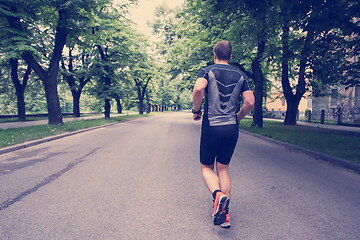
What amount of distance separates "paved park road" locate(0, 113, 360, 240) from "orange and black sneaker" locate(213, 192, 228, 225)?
0.53ft

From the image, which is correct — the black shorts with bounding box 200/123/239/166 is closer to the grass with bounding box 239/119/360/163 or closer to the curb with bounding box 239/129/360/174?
the curb with bounding box 239/129/360/174

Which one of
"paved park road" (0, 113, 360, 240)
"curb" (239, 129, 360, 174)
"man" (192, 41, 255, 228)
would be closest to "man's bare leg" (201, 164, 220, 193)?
"man" (192, 41, 255, 228)

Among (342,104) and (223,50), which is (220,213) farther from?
(342,104)

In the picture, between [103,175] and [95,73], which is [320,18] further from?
[95,73]

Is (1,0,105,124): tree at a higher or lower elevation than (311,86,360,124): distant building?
higher

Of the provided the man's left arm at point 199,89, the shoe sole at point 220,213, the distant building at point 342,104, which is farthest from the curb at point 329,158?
the distant building at point 342,104

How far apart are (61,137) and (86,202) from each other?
788 cm

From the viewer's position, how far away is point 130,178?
14.0 ft

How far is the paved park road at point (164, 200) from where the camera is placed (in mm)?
2467

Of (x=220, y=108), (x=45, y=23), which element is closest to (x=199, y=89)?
(x=220, y=108)

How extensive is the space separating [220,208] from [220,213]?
6cm

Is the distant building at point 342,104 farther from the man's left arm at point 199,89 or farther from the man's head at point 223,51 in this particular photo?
the man's left arm at point 199,89

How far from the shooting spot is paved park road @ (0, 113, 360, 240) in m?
2.47

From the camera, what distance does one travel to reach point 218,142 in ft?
8.25
